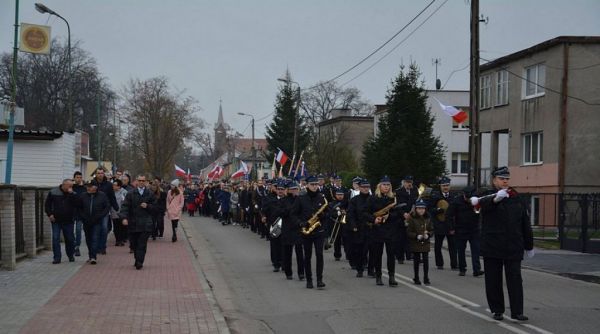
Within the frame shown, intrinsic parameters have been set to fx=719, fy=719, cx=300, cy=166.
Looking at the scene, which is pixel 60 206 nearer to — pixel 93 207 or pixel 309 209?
pixel 93 207

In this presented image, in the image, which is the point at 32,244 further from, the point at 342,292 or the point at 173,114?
the point at 173,114

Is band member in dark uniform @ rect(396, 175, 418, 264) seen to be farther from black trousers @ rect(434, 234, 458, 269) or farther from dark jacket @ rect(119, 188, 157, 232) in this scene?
dark jacket @ rect(119, 188, 157, 232)

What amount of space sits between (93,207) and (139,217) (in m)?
1.68

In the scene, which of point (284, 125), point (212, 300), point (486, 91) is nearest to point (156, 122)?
point (284, 125)

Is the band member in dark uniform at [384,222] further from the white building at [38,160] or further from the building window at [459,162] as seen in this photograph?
the building window at [459,162]

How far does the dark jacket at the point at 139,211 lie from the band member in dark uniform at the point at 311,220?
3605 mm

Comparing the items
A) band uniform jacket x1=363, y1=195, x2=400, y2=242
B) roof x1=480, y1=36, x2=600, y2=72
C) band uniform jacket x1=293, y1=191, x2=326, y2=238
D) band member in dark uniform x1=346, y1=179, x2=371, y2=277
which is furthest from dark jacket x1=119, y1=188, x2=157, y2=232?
roof x1=480, y1=36, x2=600, y2=72

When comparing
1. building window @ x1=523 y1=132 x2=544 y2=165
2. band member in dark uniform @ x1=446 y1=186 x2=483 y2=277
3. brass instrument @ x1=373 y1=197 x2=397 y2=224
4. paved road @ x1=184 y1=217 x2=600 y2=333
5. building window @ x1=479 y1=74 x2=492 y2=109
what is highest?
building window @ x1=479 y1=74 x2=492 y2=109

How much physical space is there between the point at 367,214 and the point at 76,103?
200 feet

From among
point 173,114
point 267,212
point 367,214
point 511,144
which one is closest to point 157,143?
point 173,114

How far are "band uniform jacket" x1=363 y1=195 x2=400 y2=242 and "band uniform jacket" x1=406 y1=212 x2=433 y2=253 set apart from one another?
429 mm

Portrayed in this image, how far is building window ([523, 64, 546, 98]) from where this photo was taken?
30656mm

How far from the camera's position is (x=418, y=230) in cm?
1309

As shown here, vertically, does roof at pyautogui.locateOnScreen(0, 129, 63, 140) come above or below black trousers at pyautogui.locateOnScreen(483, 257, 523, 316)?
above
